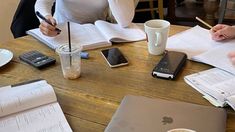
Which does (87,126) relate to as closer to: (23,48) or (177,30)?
(23,48)

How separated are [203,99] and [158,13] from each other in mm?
2615

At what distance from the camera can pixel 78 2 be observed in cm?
175

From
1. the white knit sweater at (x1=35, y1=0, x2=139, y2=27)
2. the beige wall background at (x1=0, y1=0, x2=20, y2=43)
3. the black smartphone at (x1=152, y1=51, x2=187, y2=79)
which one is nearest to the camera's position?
the black smartphone at (x1=152, y1=51, x2=187, y2=79)

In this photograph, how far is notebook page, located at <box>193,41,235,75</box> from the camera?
→ 1.06 meters

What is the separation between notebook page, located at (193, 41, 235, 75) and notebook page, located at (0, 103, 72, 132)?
0.56 m

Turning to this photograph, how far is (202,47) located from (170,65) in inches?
9.1

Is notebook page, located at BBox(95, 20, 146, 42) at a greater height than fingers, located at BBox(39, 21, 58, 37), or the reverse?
fingers, located at BBox(39, 21, 58, 37)

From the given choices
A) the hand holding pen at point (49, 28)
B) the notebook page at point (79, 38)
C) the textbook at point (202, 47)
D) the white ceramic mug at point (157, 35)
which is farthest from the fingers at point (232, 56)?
the hand holding pen at point (49, 28)

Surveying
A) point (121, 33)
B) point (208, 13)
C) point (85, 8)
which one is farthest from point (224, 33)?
point (208, 13)

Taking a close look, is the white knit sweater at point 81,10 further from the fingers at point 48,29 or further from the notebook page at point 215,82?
the notebook page at point 215,82

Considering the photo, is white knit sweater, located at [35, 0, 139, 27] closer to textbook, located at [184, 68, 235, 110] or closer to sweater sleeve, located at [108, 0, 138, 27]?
sweater sleeve, located at [108, 0, 138, 27]

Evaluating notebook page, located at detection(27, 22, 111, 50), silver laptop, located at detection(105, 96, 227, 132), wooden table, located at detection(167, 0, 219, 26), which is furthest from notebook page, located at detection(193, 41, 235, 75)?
wooden table, located at detection(167, 0, 219, 26)

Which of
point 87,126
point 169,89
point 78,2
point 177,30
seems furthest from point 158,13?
point 87,126

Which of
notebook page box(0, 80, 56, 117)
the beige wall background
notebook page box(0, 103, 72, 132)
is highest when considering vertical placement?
notebook page box(0, 80, 56, 117)
